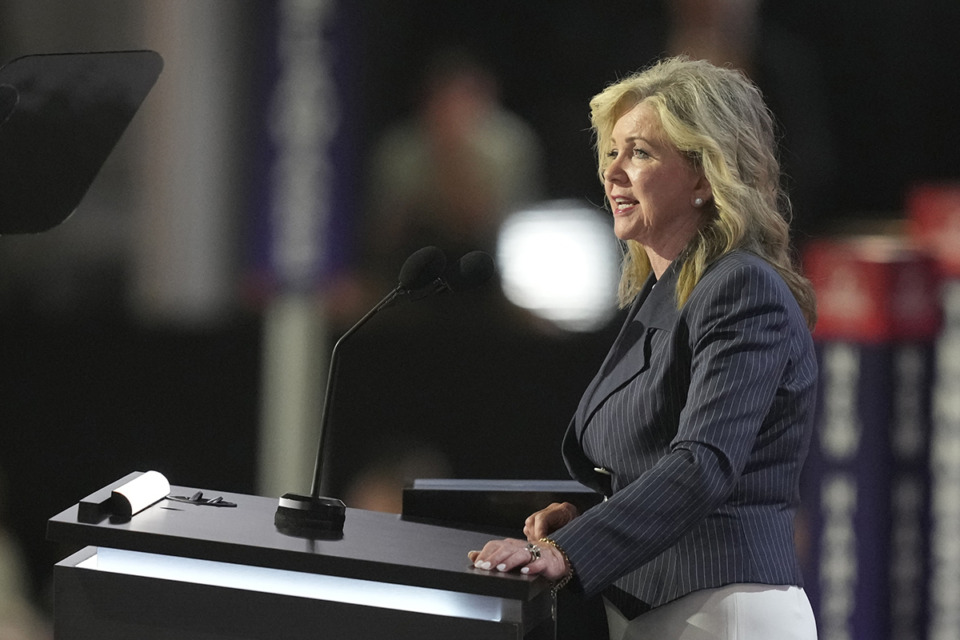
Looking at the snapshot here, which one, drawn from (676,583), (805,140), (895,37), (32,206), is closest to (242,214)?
(32,206)

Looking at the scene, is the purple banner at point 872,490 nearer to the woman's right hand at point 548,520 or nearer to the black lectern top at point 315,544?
the woman's right hand at point 548,520

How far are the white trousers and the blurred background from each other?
1.72 m

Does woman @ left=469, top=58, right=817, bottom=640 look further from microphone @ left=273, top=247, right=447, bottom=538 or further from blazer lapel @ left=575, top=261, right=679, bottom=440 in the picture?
microphone @ left=273, top=247, right=447, bottom=538

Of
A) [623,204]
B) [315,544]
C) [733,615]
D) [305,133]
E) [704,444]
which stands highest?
[305,133]

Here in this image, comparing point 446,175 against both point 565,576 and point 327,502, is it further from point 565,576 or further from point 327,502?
point 565,576

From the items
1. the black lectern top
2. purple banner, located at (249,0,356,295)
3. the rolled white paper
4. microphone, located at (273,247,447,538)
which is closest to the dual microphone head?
microphone, located at (273,247,447,538)

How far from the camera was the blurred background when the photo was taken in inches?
131

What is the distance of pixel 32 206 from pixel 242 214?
1.24 meters

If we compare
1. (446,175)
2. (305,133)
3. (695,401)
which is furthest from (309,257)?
(695,401)

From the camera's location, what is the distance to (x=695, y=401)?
1548 mm

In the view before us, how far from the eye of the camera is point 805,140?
3.07 m

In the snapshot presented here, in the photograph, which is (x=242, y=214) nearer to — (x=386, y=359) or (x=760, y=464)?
(x=386, y=359)

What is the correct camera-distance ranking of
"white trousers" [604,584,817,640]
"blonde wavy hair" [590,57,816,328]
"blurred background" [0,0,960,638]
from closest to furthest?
"white trousers" [604,584,817,640]
"blonde wavy hair" [590,57,816,328]
"blurred background" [0,0,960,638]

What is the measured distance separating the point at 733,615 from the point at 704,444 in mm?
251
